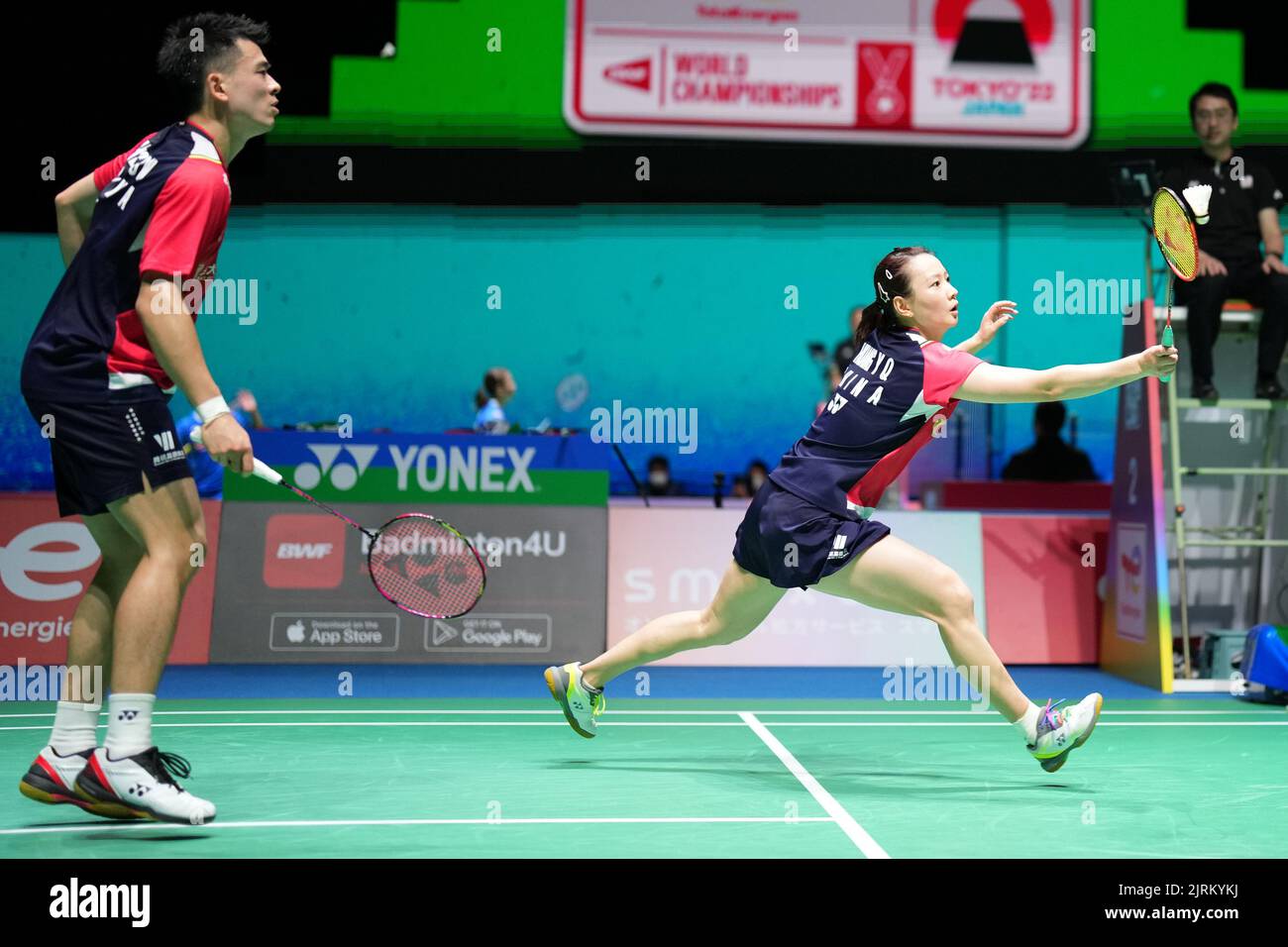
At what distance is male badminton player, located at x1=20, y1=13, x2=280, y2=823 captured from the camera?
3.34m

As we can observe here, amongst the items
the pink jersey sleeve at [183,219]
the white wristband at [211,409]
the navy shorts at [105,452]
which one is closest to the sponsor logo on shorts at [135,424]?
the navy shorts at [105,452]

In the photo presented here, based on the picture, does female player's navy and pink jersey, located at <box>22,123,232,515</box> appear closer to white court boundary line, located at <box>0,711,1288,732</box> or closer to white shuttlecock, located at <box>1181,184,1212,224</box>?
white court boundary line, located at <box>0,711,1288,732</box>

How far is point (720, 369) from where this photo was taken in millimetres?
13875

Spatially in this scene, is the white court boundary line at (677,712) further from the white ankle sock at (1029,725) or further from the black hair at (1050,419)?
the black hair at (1050,419)

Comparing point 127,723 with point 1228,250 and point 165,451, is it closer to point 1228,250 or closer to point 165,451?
point 165,451

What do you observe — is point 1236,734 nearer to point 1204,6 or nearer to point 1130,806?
point 1130,806

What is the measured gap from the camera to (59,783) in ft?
11.4

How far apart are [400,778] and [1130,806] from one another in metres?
2.15

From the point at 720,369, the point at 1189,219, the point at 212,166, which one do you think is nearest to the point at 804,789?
the point at 1189,219

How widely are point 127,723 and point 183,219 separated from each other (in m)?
1.22

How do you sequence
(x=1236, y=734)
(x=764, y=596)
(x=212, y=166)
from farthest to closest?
(x=1236, y=734) → (x=764, y=596) → (x=212, y=166)

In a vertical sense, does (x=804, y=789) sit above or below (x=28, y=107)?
below

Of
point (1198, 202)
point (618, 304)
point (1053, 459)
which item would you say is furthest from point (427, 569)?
point (618, 304)
